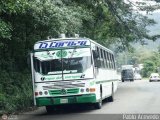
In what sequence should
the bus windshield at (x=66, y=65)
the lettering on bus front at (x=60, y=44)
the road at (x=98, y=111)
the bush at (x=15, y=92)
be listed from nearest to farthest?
the road at (x=98, y=111) < the bus windshield at (x=66, y=65) < the lettering on bus front at (x=60, y=44) < the bush at (x=15, y=92)

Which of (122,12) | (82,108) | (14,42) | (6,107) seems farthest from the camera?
(122,12)

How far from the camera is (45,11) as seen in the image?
20.5 metres

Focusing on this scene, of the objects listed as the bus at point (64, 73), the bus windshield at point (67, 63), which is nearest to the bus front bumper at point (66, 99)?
the bus at point (64, 73)

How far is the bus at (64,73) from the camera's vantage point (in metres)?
18.2

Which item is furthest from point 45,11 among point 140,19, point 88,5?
point 140,19

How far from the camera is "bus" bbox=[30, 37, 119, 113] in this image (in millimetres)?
18250

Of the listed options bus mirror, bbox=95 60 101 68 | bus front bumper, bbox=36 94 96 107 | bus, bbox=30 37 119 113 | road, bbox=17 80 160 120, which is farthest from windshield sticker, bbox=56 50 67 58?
road, bbox=17 80 160 120

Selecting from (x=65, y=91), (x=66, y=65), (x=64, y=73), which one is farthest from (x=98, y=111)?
(x=66, y=65)

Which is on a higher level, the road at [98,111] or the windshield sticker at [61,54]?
the windshield sticker at [61,54]

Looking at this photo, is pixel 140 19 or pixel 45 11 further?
pixel 140 19

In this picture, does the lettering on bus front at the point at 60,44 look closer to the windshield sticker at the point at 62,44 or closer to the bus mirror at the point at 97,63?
the windshield sticker at the point at 62,44

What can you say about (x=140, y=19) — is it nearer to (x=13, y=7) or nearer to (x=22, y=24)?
(x=22, y=24)

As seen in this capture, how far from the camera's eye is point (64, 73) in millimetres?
18375

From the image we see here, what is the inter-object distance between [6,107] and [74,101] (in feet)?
10.3
